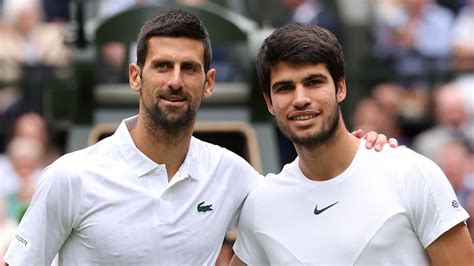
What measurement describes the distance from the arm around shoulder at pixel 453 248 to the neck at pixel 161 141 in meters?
0.95

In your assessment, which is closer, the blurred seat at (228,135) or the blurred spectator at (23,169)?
the blurred seat at (228,135)

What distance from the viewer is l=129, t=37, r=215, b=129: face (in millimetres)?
4133

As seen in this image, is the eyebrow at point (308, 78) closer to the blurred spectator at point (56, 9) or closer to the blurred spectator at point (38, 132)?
the blurred spectator at point (38, 132)

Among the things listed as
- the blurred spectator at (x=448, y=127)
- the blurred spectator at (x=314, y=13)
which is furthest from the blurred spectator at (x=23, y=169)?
the blurred spectator at (x=448, y=127)

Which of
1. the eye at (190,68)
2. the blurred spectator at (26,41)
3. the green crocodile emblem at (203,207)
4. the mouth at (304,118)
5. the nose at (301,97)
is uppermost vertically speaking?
the eye at (190,68)

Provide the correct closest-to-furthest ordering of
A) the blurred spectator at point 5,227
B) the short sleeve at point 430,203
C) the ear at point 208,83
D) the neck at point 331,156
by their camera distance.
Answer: the short sleeve at point 430,203
the neck at point 331,156
the ear at point 208,83
the blurred spectator at point 5,227

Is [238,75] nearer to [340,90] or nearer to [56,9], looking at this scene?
[56,9]

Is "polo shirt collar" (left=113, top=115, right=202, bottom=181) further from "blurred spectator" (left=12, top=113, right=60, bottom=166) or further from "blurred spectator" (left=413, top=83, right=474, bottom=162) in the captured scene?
"blurred spectator" (left=413, top=83, right=474, bottom=162)

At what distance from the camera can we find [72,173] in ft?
13.5

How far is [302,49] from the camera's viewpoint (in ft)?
13.5

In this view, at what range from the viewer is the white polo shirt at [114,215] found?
410 cm

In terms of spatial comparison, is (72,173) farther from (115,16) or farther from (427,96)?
(427,96)

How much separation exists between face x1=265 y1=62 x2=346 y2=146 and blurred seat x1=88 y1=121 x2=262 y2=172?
292 centimetres

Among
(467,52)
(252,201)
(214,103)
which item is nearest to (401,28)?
(467,52)
